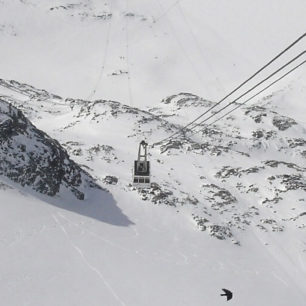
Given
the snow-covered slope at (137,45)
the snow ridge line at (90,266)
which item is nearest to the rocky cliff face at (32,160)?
the snow ridge line at (90,266)

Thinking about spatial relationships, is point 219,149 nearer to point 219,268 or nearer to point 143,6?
point 219,268

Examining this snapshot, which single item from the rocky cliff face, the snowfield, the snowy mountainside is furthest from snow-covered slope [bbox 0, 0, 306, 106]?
the rocky cliff face

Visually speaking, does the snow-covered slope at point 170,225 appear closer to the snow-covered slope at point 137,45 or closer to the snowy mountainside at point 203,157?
the snowy mountainside at point 203,157

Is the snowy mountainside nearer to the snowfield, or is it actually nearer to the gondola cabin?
the snowfield

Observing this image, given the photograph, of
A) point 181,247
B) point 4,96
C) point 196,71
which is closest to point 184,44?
point 196,71

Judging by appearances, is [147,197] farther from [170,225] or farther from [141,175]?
[141,175]
